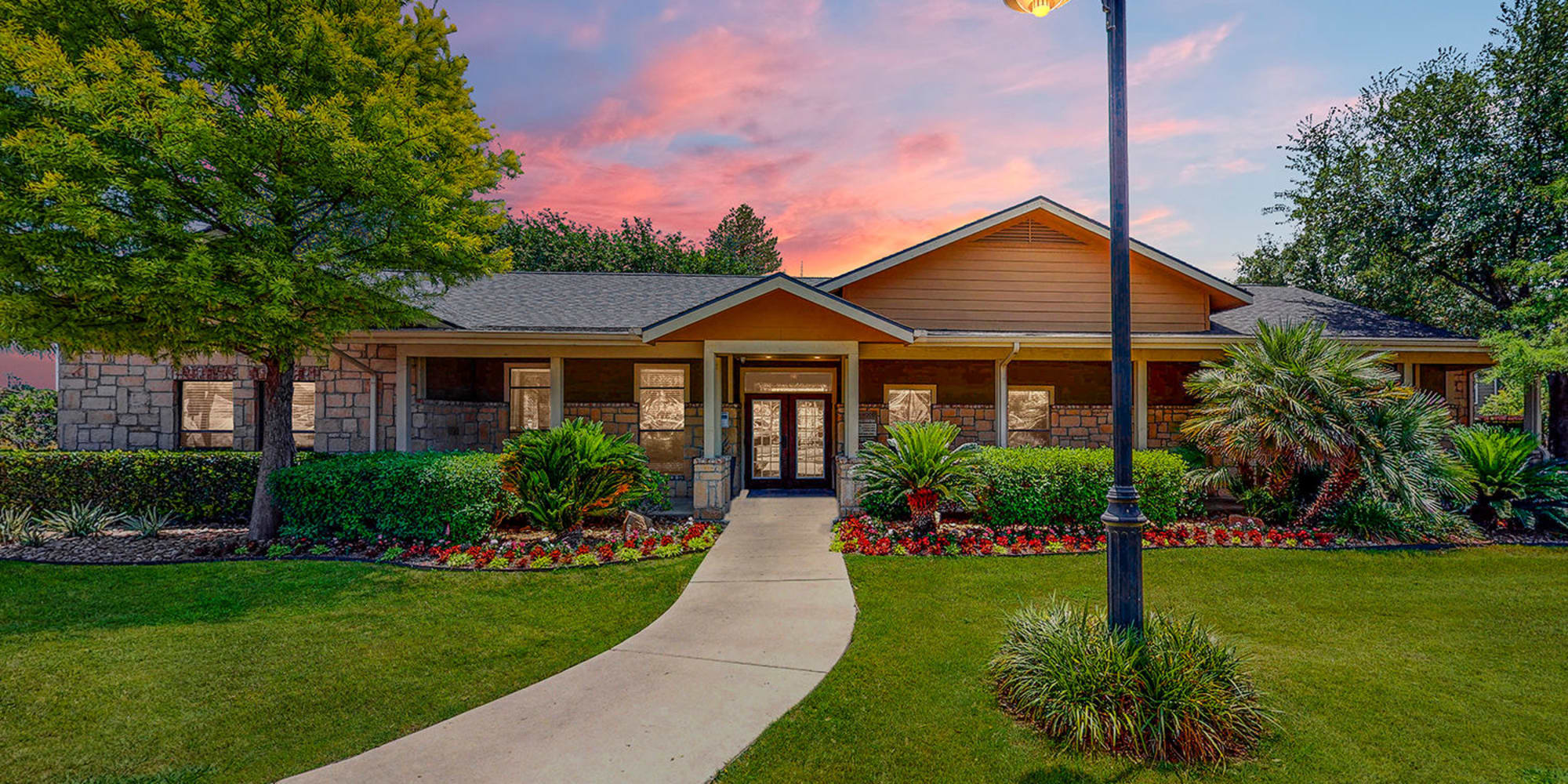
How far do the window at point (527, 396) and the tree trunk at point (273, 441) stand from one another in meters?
4.02

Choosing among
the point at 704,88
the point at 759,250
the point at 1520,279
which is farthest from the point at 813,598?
the point at 759,250

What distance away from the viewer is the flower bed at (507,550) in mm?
7320

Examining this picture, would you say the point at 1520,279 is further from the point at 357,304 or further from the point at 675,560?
the point at 357,304

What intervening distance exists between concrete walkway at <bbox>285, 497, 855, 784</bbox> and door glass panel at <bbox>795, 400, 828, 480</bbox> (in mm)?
5942

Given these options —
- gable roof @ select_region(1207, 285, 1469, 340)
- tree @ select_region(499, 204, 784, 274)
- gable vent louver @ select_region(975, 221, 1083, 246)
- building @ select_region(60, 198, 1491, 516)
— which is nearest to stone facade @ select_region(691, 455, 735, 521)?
building @ select_region(60, 198, 1491, 516)

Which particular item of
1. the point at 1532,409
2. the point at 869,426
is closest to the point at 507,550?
the point at 869,426

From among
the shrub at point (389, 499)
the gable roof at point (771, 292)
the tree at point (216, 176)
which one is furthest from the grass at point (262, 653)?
the gable roof at point (771, 292)

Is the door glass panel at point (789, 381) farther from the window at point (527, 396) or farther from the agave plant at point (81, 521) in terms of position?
the agave plant at point (81, 521)

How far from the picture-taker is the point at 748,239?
167 ft

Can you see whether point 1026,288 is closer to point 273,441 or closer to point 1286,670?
point 1286,670

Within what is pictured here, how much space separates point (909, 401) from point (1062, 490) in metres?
4.61

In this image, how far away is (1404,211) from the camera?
13.9 metres

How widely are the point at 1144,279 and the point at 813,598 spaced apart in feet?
33.3

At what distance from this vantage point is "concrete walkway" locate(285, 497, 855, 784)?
3.30 m
